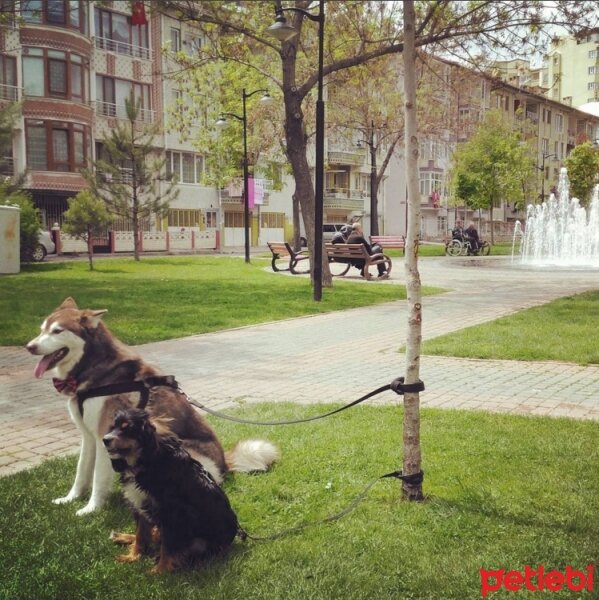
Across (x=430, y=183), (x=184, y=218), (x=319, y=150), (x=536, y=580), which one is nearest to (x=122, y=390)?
(x=536, y=580)

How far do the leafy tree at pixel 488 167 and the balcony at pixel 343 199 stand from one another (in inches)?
612

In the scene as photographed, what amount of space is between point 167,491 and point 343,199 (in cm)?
6261

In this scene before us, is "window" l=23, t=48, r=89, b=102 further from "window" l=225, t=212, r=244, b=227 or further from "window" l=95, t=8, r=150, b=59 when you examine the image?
"window" l=225, t=212, r=244, b=227

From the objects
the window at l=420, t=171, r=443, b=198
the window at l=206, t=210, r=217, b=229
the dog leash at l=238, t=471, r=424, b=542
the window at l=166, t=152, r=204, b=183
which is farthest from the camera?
the window at l=420, t=171, r=443, b=198

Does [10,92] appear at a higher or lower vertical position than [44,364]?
higher

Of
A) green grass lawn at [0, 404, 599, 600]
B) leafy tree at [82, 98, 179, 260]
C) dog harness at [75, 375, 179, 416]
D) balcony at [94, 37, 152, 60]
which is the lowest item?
green grass lawn at [0, 404, 599, 600]

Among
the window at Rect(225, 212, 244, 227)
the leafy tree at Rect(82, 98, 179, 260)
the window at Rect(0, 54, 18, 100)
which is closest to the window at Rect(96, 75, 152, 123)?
the window at Rect(0, 54, 18, 100)

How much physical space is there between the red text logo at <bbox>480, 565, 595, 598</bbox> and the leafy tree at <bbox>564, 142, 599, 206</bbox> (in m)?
65.1

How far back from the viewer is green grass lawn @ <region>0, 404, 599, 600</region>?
10.5 ft

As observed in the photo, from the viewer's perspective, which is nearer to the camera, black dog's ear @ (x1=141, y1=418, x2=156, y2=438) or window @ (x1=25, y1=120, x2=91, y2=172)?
black dog's ear @ (x1=141, y1=418, x2=156, y2=438)

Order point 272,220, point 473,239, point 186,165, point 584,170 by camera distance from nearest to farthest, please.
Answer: point 473,239
point 186,165
point 272,220
point 584,170

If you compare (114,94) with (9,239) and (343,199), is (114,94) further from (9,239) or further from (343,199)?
(343,199)

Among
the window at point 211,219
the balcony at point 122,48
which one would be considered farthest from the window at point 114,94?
the window at point 211,219

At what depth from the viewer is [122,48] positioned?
147 ft
